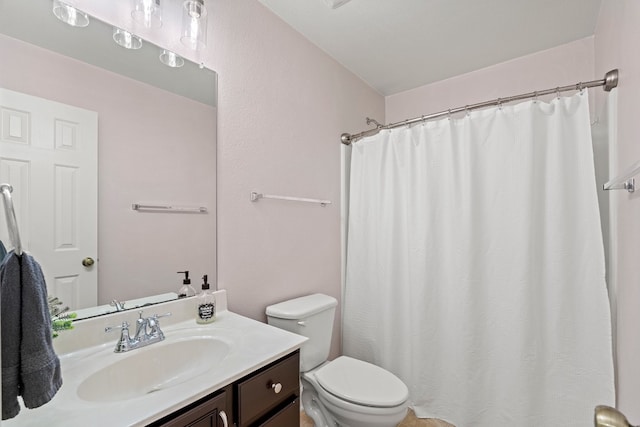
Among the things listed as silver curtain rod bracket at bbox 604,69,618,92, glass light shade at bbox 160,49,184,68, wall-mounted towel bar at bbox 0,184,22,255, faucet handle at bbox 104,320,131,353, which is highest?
glass light shade at bbox 160,49,184,68

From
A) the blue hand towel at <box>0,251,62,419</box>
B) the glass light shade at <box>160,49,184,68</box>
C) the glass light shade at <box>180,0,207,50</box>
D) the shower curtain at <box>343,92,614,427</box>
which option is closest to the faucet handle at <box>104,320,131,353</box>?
the blue hand towel at <box>0,251,62,419</box>

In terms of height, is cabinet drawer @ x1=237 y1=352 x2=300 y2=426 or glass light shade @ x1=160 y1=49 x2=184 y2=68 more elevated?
glass light shade @ x1=160 y1=49 x2=184 y2=68

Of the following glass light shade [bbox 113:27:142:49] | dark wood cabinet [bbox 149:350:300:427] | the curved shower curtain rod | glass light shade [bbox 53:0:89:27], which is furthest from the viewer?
the curved shower curtain rod

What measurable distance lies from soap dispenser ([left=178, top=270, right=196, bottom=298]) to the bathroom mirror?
0.8 inches

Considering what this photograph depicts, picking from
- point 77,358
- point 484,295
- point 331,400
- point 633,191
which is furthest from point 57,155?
point 484,295

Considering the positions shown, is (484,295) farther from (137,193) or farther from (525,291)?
(137,193)

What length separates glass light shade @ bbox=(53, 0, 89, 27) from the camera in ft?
3.25

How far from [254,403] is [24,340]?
626 millimetres

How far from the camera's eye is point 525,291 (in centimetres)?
158

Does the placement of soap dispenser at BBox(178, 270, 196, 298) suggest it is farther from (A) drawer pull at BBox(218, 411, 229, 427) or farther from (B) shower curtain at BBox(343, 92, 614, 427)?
(B) shower curtain at BBox(343, 92, 614, 427)

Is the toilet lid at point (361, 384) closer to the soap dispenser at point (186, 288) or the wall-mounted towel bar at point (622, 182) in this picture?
the soap dispenser at point (186, 288)

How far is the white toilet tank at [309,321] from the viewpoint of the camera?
1553 millimetres

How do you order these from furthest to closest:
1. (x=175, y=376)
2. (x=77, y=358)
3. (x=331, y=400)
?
(x=331, y=400) → (x=175, y=376) → (x=77, y=358)

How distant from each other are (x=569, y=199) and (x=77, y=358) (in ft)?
7.11
